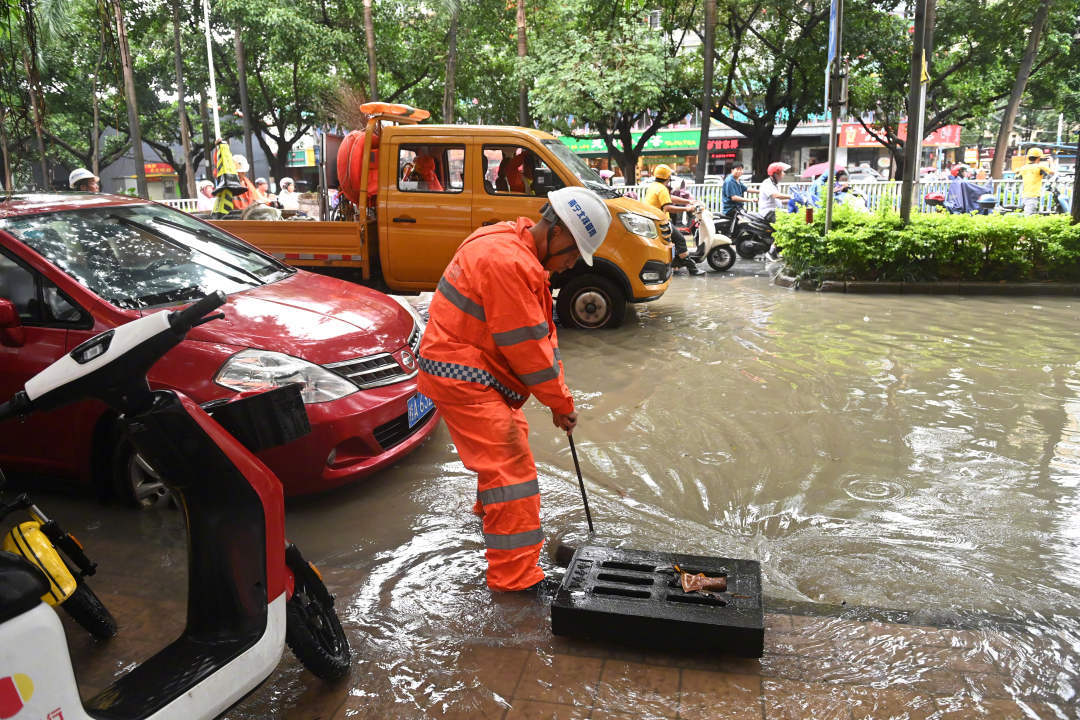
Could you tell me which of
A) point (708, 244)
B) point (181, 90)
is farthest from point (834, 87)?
point (181, 90)

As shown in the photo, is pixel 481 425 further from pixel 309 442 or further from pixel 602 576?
pixel 309 442

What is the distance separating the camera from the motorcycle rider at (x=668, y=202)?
36.4ft

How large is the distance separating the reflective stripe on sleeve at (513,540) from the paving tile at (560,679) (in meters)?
0.48

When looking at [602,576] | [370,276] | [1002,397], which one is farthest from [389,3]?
[602,576]

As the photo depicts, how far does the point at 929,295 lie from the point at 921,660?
8462mm

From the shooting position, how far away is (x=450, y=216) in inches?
323

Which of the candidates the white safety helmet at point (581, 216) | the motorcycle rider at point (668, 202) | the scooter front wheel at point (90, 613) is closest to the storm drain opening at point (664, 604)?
the white safety helmet at point (581, 216)

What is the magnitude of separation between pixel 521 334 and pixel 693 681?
1372 mm

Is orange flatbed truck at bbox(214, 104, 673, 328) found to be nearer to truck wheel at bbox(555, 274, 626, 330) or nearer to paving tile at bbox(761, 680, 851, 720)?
truck wheel at bbox(555, 274, 626, 330)

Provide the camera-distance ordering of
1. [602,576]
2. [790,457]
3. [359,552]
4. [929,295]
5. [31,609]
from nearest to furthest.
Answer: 1. [31,609]
2. [602,576]
3. [359,552]
4. [790,457]
5. [929,295]

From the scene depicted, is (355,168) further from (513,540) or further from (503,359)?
(513,540)

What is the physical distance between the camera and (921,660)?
2771mm

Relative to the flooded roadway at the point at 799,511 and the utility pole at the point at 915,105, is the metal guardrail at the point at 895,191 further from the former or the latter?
the flooded roadway at the point at 799,511

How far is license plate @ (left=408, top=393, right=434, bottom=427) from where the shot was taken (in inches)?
173
